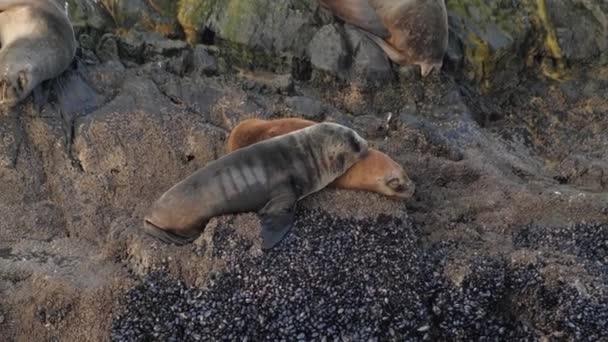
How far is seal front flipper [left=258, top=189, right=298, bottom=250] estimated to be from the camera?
19.3 feet

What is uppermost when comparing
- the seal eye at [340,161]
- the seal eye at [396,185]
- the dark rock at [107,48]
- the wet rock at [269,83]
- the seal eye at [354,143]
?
the seal eye at [354,143]

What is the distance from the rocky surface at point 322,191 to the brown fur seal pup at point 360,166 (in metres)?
0.16

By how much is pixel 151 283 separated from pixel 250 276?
2.43 ft

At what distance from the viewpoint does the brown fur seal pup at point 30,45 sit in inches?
285

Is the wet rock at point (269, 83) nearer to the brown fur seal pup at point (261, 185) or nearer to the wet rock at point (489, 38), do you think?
the brown fur seal pup at point (261, 185)

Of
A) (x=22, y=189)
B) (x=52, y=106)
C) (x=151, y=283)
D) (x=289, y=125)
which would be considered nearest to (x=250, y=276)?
(x=151, y=283)

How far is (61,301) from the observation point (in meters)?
5.61

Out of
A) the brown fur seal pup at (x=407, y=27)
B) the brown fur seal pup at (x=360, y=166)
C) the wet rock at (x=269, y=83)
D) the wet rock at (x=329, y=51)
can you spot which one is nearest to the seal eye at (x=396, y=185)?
the brown fur seal pup at (x=360, y=166)

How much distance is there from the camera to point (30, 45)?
7.64 metres

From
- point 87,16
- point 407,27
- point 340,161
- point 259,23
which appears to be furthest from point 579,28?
point 87,16

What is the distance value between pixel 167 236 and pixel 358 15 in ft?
12.6

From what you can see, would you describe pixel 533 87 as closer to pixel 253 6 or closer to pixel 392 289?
pixel 253 6

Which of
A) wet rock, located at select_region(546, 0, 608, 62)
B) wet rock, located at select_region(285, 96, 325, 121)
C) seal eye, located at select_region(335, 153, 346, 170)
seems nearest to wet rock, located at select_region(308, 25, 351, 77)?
wet rock, located at select_region(285, 96, 325, 121)

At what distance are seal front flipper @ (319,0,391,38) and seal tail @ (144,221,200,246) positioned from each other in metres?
3.63
